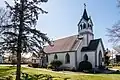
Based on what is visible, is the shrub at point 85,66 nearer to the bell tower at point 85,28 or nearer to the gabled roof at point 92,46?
the gabled roof at point 92,46

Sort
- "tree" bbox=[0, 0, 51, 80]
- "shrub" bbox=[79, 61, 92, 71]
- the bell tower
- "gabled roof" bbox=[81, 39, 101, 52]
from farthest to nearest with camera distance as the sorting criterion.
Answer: the bell tower, "gabled roof" bbox=[81, 39, 101, 52], "shrub" bbox=[79, 61, 92, 71], "tree" bbox=[0, 0, 51, 80]

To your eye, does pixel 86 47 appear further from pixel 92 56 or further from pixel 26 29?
pixel 26 29

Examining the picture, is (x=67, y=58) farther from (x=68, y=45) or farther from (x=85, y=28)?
(x=85, y=28)

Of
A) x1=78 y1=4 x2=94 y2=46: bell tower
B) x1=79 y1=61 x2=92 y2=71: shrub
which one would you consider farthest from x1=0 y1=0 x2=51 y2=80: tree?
x1=78 y1=4 x2=94 y2=46: bell tower

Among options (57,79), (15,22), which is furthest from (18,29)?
(57,79)

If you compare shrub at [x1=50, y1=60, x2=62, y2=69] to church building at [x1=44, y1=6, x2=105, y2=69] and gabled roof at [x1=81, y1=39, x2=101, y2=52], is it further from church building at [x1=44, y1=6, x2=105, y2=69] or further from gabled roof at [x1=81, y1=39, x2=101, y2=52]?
gabled roof at [x1=81, y1=39, x2=101, y2=52]

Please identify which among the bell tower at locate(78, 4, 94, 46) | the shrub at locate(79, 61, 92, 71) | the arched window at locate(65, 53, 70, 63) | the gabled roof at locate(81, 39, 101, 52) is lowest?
the shrub at locate(79, 61, 92, 71)

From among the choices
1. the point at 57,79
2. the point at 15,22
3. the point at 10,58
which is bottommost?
the point at 57,79

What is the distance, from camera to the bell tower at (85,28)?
39.8m

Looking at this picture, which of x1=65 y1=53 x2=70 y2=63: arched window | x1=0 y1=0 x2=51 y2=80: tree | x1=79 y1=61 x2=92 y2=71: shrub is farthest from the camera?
x1=65 y1=53 x2=70 y2=63: arched window

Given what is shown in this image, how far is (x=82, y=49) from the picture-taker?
128 ft

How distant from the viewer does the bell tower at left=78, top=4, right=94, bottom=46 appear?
39812 mm

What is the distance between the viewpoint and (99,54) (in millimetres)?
38156

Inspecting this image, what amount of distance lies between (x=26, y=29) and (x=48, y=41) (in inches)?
96.0
